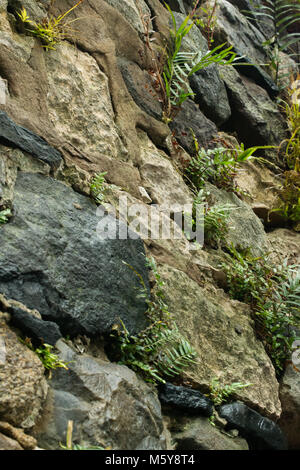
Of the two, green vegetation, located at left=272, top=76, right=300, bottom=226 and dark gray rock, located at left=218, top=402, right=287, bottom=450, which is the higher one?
green vegetation, located at left=272, top=76, right=300, bottom=226

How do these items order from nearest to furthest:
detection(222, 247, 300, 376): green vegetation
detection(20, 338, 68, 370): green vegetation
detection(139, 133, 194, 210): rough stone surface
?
detection(20, 338, 68, 370): green vegetation
detection(222, 247, 300, 376): green vegetation
detection(139, 133, 194, 210): rough stone surface

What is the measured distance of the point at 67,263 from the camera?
7.55 feet

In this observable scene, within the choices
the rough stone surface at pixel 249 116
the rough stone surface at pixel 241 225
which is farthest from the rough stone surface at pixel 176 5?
the rough stone surface at pixel 241 225

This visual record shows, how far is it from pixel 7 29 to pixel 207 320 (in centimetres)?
211

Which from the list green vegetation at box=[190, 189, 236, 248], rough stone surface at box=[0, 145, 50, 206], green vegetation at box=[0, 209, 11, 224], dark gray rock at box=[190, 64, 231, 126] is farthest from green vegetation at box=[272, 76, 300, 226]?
green vegetation at box=[0, 209, 11, 224]

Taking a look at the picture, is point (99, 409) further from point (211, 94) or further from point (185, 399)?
point (211, 94)

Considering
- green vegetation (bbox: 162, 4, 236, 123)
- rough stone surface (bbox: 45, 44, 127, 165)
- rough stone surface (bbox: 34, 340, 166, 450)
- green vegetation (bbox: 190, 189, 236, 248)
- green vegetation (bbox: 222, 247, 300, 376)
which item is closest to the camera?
rough stone surface (bbox: 34, 340, 166, 450)

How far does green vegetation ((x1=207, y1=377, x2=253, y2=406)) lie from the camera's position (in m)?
2.60

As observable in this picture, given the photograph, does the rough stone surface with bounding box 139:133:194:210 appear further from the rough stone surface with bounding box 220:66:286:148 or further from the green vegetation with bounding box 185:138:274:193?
the rough stone surface with bounding box 220:66:286:148

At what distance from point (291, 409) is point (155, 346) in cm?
116

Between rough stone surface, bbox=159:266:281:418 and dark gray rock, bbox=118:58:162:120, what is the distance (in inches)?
58.6

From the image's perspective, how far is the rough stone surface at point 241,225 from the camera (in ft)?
12.6

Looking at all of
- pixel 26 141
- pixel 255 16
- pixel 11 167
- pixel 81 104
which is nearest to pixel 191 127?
pixel 81 104
